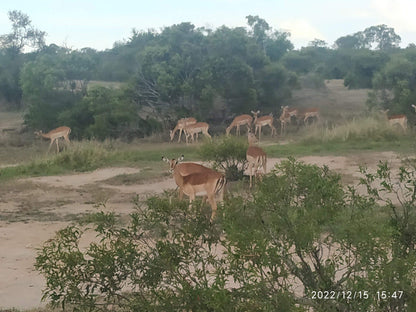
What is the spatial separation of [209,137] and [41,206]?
5098mm

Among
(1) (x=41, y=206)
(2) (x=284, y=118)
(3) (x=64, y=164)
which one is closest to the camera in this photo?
(1) (x=41, y=206)

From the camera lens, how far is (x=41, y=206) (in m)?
9.98

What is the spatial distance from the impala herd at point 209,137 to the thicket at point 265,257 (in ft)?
1.22

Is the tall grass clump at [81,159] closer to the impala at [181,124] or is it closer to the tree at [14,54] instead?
the impala at [181,124]

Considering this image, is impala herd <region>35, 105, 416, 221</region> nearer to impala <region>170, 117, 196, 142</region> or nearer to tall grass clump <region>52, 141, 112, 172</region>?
impala <region>170, 117, 196, 142</region>

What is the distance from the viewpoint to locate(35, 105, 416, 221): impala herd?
26.8ft

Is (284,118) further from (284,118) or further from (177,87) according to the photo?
(177,87)

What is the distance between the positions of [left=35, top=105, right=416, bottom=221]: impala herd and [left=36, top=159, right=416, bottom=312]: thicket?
0.37m

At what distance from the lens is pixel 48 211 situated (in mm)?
9531

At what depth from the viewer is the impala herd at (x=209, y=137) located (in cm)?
817

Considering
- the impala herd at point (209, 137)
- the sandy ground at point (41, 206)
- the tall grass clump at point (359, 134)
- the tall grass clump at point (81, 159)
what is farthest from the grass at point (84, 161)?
the tall grass clump at point (359, 134)

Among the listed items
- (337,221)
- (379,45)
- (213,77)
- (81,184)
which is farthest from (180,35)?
(379,45)

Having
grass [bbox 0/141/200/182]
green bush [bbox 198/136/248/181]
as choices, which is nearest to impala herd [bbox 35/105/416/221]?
green bush [bbox 198/136/248/181]

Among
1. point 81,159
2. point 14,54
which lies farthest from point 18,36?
point 81,159
